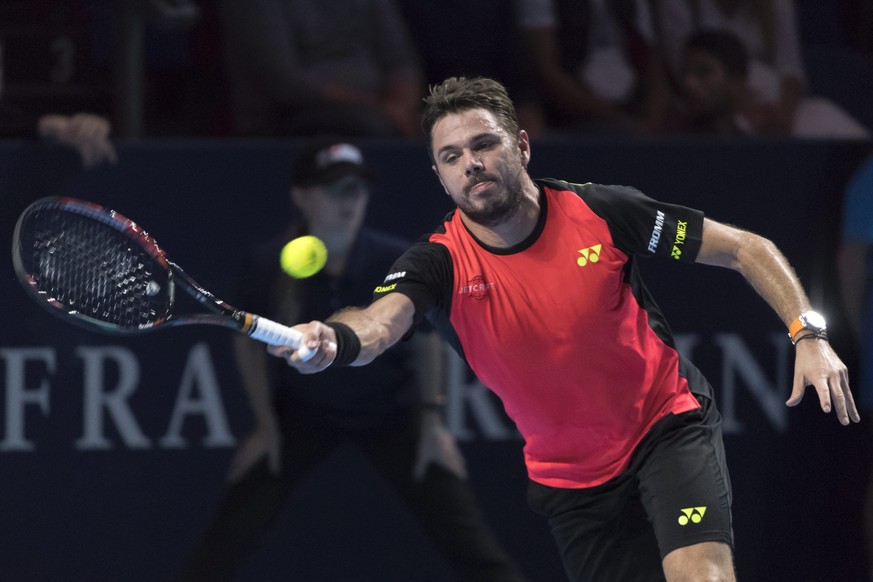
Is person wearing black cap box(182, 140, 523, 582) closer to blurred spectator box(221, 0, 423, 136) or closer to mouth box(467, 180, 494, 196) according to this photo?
blurred spectator box(221, 0, 423, 136)

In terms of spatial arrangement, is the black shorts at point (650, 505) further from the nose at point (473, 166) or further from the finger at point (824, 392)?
the nose at point (473, 166)

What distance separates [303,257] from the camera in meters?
5.14

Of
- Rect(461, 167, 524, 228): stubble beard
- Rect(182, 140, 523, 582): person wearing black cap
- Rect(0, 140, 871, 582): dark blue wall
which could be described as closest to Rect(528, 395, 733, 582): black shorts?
Rect(461, 167, 524, 228): stubble beard

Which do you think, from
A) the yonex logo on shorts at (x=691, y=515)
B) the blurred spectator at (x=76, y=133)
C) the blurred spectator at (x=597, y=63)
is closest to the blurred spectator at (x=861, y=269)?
the blurred spectator at (x=597, y=63)

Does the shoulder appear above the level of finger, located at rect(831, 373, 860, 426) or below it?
above

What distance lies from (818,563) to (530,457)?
6.79 ft

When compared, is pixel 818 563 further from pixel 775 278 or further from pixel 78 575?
pixel 78 575

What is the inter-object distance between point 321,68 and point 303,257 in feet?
3.21

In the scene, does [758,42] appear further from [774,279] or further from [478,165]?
[478,165]

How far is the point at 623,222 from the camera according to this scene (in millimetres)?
3777

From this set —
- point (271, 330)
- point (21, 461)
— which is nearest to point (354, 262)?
point (21, 461)

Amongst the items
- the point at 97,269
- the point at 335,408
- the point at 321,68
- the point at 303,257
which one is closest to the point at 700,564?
the point at 97,269

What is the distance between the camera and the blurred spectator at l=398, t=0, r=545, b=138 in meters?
5.89

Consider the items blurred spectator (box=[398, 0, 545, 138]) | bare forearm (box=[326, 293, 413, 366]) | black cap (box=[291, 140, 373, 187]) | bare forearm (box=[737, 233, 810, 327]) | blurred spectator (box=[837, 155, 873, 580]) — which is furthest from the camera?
blurred spectator (box=[398, 0, 545, 138])
